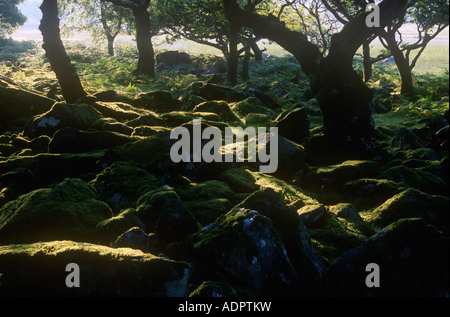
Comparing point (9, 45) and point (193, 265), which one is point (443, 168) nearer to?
point (193, 265)

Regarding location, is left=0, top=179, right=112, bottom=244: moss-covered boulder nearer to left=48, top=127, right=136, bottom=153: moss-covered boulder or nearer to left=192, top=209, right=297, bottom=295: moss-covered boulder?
left=192, top=209, right=297, bottom=295: moss-covered boulder

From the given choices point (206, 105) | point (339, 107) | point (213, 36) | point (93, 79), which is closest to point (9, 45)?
point (213, 36)

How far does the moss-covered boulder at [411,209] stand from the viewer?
18.2ft

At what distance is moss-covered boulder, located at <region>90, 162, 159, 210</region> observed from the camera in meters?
6.40

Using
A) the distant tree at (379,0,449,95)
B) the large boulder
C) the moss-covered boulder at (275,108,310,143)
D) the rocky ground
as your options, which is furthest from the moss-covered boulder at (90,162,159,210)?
the large boulder

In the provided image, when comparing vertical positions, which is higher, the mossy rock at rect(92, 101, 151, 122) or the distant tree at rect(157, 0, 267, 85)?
the distant tree at rect(157, 0, 267, 85)

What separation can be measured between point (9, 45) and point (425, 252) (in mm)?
73973

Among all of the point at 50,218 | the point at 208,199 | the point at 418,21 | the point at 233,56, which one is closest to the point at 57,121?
the point at 50,218

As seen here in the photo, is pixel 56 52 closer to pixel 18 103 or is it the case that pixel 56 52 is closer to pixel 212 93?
pixel 18 103

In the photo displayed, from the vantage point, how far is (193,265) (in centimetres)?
420

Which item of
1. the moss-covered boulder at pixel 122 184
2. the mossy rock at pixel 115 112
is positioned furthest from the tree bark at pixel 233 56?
the moss-covered boulder at pixel 122 184

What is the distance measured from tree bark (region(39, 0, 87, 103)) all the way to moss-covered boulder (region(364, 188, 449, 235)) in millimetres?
11760

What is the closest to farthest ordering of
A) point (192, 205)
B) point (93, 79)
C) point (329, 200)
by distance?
1. point (192, 205)
2. point (329, 200)
3. point (93, 79)

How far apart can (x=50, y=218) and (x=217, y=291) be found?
9.42 feet
